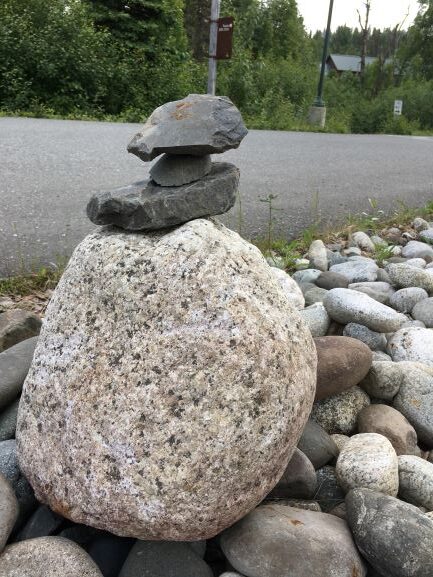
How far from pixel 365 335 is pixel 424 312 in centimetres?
57

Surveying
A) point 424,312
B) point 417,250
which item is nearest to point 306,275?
point 424,312

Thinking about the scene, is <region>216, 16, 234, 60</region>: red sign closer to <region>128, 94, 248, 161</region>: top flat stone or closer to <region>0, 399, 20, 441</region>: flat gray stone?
<region>128, 94, 248, 161</region>: top flat stone

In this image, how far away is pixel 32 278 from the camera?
3182 mm

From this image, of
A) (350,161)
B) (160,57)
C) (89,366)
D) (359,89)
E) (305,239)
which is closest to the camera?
(89,366)

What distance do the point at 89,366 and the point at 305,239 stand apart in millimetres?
2991

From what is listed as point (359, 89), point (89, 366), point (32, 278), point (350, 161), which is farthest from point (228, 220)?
point (359, 89)

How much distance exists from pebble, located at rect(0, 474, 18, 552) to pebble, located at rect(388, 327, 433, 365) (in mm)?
1822

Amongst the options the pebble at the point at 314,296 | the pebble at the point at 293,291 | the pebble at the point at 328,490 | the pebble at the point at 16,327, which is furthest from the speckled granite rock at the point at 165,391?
the pebble at the point at 314,296

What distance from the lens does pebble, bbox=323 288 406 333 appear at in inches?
111

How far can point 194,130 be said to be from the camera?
1801 millimetres

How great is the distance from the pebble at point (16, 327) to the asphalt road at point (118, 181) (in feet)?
2.63

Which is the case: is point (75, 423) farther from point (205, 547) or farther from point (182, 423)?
point (205, 547)

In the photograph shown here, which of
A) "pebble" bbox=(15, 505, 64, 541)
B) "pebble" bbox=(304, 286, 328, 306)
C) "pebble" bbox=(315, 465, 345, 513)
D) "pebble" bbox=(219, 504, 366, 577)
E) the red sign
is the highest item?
the red sign

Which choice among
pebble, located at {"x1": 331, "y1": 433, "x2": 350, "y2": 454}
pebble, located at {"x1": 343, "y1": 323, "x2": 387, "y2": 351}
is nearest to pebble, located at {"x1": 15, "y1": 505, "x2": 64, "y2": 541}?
pebble, located at {"x1": 331, "y1": 433, "x2": 350, "y2": 454}
